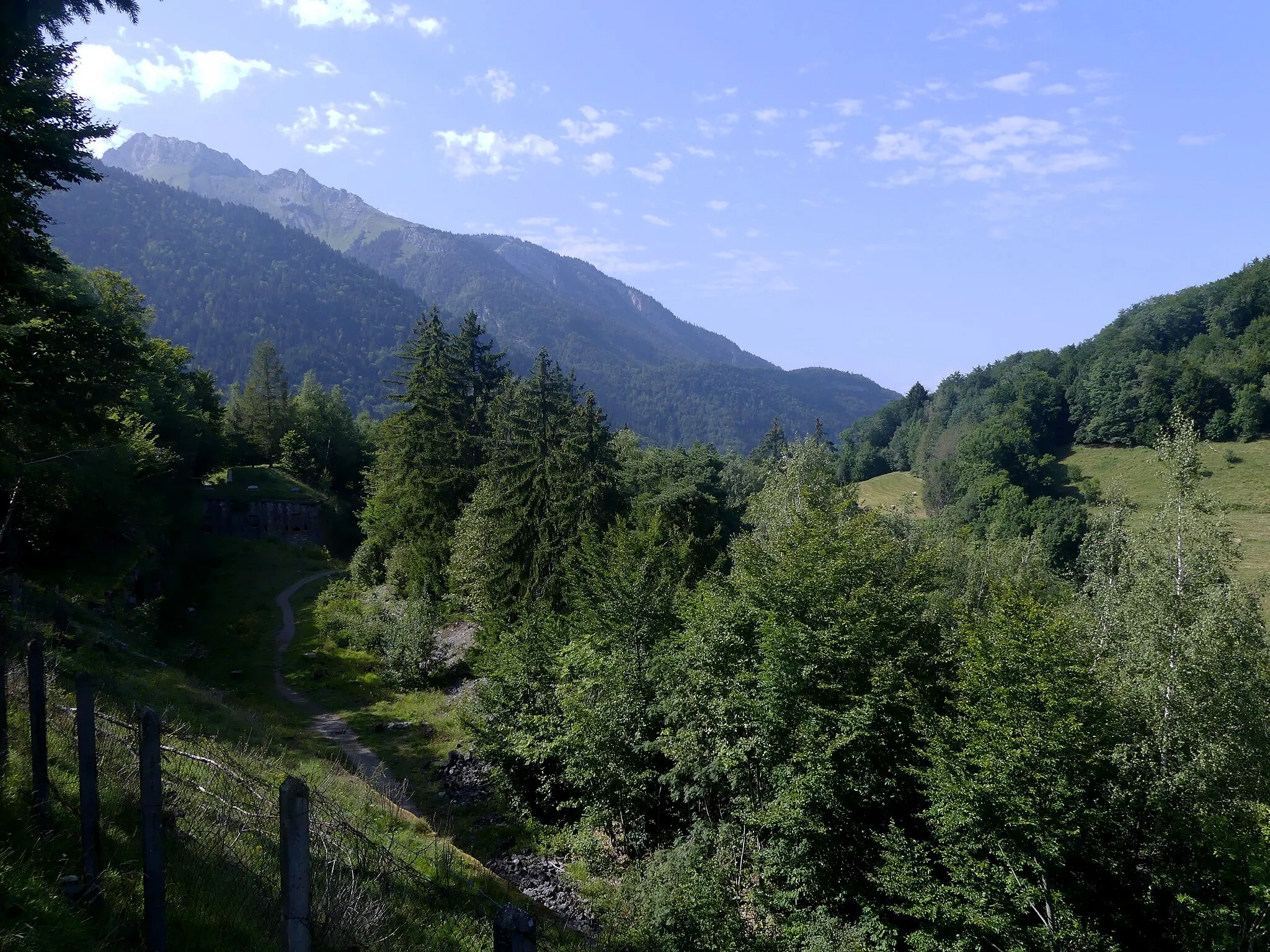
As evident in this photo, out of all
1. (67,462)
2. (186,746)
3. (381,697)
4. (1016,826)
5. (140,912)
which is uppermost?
(67,462)

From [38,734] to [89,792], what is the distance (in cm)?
134

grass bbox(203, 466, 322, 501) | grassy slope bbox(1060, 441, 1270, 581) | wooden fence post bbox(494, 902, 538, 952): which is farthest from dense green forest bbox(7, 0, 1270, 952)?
grassy slope bbox(1060, 441, 1270, 581)

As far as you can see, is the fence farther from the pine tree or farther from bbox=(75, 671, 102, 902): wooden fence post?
the pine tree

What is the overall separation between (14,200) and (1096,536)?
171ft

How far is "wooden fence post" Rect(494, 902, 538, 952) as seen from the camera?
4.47 meters

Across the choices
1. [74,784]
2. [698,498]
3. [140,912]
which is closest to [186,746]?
[74,784]

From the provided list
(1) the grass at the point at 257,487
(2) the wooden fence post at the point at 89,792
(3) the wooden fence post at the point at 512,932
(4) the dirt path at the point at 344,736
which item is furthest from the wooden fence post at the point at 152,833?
(1) the grass at the point at 257,487

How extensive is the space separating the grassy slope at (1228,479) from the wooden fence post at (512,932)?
46.7 meters

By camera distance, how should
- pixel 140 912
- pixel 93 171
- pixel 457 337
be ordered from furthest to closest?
pixel 457 337
pixel 93 171
pixel 140 912

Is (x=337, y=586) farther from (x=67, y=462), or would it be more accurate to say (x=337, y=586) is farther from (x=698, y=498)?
(x=698, y=498)

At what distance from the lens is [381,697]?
30.8m

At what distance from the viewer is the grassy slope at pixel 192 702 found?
18.3 feet

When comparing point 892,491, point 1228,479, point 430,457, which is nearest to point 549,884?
point 430,457

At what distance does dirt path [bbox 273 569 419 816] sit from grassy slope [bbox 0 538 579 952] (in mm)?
535
